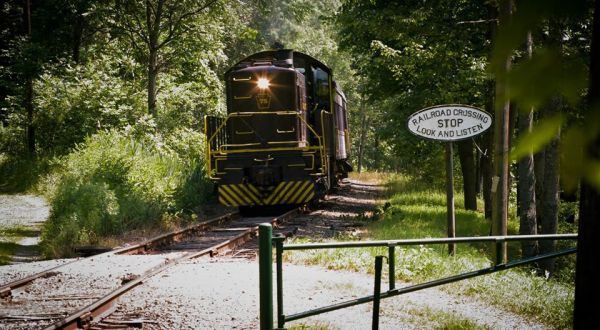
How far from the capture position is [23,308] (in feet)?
23.6

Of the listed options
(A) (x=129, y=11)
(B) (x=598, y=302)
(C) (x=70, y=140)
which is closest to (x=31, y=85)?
(C) (x=70, y=140)

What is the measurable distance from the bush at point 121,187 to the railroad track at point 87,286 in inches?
74.6

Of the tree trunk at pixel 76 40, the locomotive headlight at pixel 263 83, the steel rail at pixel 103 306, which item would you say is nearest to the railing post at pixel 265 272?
the steel rail at pixel 103 306

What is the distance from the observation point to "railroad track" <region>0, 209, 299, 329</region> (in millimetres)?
6555

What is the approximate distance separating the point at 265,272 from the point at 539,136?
3170 millimetres

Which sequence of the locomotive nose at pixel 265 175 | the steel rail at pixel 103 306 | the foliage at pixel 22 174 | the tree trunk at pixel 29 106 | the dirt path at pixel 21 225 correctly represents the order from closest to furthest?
1. the steel rail at pixel 103 306
2. the dirt path at pixel 21 225
3. the locomotive nose at pixel 265 175
4. the foliage at pixel 22 174
5. the tree trunk at pixel 29 106

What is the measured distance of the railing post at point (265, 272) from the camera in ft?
13.6

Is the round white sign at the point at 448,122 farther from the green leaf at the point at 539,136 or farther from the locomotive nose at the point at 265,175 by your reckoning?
the locomotive nose at the point at 265,175

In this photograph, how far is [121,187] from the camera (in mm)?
15906

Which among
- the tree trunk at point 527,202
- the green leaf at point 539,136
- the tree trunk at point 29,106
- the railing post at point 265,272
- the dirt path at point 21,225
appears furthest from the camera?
the tree trunk at point 29,106

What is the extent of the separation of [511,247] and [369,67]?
7.67 meters

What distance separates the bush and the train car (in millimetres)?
1652

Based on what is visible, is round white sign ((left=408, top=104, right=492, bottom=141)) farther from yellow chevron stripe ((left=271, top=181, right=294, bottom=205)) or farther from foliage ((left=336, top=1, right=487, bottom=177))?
yellow chevron stripe ((left=271, top=181, right=294, bottom=205))

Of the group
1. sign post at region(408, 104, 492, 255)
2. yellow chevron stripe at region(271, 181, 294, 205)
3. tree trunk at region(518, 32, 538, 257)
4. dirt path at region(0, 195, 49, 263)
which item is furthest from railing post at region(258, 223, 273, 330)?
yellow chevron stripe at region(271, 181, 294, 205)
